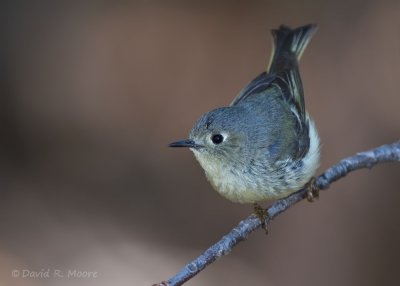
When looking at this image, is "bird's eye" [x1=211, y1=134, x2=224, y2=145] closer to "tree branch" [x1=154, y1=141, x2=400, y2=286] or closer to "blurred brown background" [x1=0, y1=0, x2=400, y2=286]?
"tree branch" [x1=154, y1=141, x2=400, y2=286]

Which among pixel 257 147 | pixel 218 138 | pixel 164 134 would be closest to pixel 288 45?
pixel 257 147

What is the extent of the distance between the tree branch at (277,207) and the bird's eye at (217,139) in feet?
1.47

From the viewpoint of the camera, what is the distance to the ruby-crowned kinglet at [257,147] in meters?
3.40

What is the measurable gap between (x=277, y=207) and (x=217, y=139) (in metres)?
0.49

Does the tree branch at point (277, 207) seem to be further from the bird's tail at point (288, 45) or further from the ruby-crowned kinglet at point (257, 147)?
the bird's tail at point (288, 45)

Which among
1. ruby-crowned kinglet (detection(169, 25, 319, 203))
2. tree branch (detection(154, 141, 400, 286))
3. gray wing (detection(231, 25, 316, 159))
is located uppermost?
gray wing (detection(231, 25, 316, 159))

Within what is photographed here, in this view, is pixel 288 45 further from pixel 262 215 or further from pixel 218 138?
pixel 262 215

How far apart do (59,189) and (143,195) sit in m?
0.70

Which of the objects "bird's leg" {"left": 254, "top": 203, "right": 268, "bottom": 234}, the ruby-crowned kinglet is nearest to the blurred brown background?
the ruby-crowned kinglet

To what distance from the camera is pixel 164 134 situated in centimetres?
566

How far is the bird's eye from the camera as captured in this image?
3482 mm

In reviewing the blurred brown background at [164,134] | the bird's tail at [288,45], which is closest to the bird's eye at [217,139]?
the bird's tail at [288,45]

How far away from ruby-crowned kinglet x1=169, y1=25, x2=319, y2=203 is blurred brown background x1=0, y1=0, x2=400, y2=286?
131 cm

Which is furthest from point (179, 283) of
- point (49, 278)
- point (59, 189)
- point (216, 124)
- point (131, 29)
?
point (131, 29)
